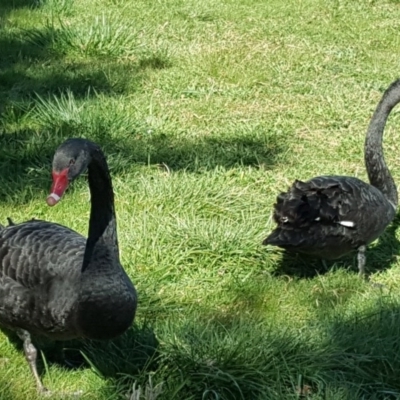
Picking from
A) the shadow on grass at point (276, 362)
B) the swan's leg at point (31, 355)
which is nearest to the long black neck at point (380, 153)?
the shadow on grass at point (276, 362)

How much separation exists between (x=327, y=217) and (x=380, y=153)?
716 millimetres

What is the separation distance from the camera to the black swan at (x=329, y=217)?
365cm

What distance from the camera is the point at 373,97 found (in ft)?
20.3

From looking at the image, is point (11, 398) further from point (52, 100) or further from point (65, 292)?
point (52, 100)

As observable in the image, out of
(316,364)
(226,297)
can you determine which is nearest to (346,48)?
(226,297)

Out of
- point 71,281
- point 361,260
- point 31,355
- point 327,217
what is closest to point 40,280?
point 71,281

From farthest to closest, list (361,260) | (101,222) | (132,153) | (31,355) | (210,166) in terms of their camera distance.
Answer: (132,153) → (210,166) → (361,260) → (31,355) → (101,222)

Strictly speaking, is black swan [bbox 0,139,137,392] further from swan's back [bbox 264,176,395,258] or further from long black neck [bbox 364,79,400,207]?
long black neck [bbox 364,79,400,207]

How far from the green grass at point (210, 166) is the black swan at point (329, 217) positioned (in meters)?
0.17

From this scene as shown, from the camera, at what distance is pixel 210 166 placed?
4.86 meters

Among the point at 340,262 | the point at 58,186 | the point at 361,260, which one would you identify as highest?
the point at 58,186

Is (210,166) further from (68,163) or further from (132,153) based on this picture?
(68,163)

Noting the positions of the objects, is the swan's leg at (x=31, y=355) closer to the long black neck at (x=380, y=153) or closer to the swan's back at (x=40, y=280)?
the swan's back at (x=40, y=280)

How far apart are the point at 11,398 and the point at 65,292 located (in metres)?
0.42
